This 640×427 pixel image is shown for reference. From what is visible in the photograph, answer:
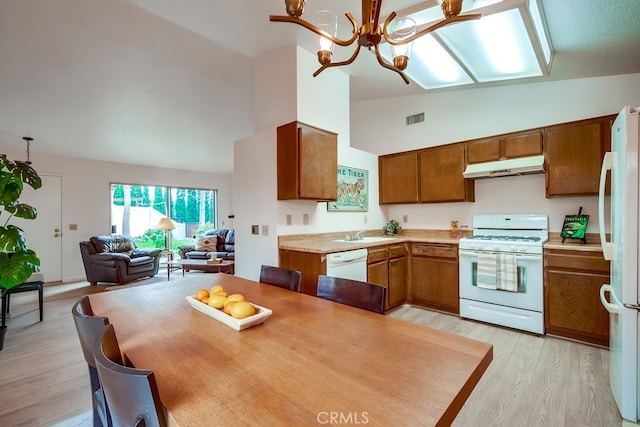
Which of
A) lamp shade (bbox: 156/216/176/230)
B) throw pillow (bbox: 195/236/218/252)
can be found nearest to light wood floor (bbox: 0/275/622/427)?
lamp shade (bbox: 156/216/176/230)

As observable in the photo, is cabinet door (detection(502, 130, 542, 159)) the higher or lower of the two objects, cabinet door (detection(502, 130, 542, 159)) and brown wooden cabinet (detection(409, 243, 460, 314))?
the higher

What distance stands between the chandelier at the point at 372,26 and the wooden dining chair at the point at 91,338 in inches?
59.2

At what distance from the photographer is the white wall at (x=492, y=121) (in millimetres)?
2939

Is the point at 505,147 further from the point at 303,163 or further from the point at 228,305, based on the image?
the point at 228,305

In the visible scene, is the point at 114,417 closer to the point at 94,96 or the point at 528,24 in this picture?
the point at 528,24

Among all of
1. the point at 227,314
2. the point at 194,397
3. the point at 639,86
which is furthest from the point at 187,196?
the point at 639,86

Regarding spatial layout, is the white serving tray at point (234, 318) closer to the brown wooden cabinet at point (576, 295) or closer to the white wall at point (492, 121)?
the brown wooden cabinet at point (576, 295)

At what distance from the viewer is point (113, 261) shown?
481 cm

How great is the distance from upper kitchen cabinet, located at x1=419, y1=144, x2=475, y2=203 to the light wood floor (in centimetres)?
157

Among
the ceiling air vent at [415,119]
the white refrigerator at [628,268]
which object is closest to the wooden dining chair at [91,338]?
the white refrigerator at [628,268]

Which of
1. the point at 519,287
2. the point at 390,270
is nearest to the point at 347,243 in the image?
the point at 390,270

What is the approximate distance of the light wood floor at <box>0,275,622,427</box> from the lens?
68.1 inches

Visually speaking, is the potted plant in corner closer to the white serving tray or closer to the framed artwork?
the white serving tray

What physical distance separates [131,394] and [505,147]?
3888 millimetres
